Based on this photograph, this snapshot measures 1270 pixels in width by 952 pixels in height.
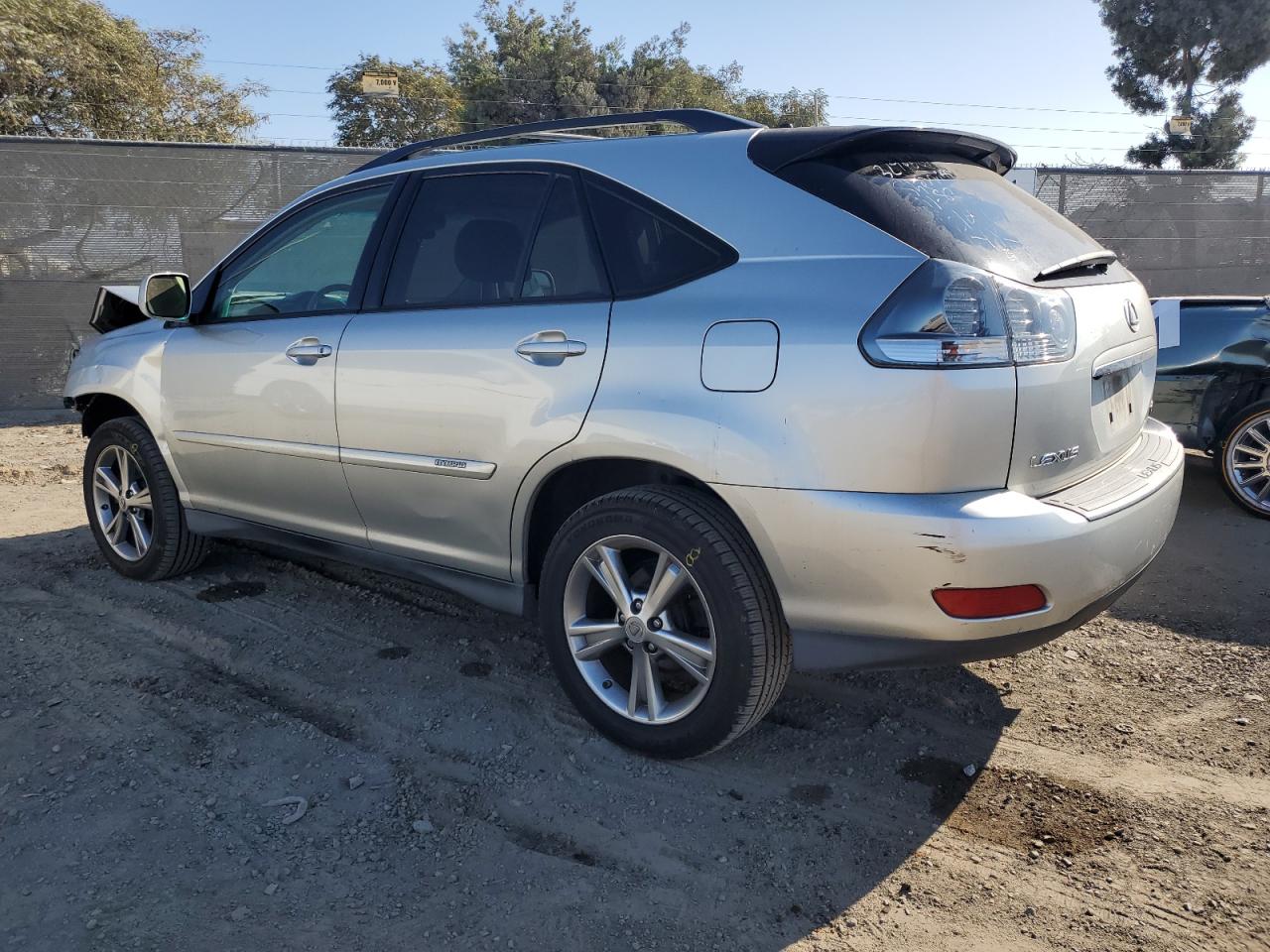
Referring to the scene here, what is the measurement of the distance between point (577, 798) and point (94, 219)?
857 centimetres

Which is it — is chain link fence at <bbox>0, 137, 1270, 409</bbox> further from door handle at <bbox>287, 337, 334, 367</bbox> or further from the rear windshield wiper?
the rear windshield wiper

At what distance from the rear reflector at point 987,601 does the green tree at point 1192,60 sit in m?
37.1

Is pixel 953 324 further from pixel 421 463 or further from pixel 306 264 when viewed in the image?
pixel 306 264

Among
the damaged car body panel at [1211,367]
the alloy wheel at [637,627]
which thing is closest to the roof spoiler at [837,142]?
the alloy wheel at [637,627]

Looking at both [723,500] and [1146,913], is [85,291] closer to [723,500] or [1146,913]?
[723,500]

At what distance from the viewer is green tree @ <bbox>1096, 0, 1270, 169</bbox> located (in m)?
32.6

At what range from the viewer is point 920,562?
2363 millimetres

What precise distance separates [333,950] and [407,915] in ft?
0.61

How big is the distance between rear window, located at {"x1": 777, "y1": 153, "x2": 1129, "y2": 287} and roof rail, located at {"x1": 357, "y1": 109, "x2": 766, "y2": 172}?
388 mm

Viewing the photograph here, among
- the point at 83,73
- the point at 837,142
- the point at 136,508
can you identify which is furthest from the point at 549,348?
the point at 83,73

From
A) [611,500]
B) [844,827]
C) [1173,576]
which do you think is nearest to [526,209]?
[611,500]

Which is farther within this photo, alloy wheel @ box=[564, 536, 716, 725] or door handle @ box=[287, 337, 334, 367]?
door handle @ box=[287, 337, 334, 367]

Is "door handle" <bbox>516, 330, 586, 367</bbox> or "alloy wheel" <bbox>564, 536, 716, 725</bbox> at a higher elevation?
"door handle" <bbox>516, 330, 586, 367</bbox>

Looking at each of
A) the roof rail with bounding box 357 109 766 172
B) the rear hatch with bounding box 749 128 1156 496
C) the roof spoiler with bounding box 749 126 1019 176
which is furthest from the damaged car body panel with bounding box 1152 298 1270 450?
the roof rail with bounding box 357 109 766 172
